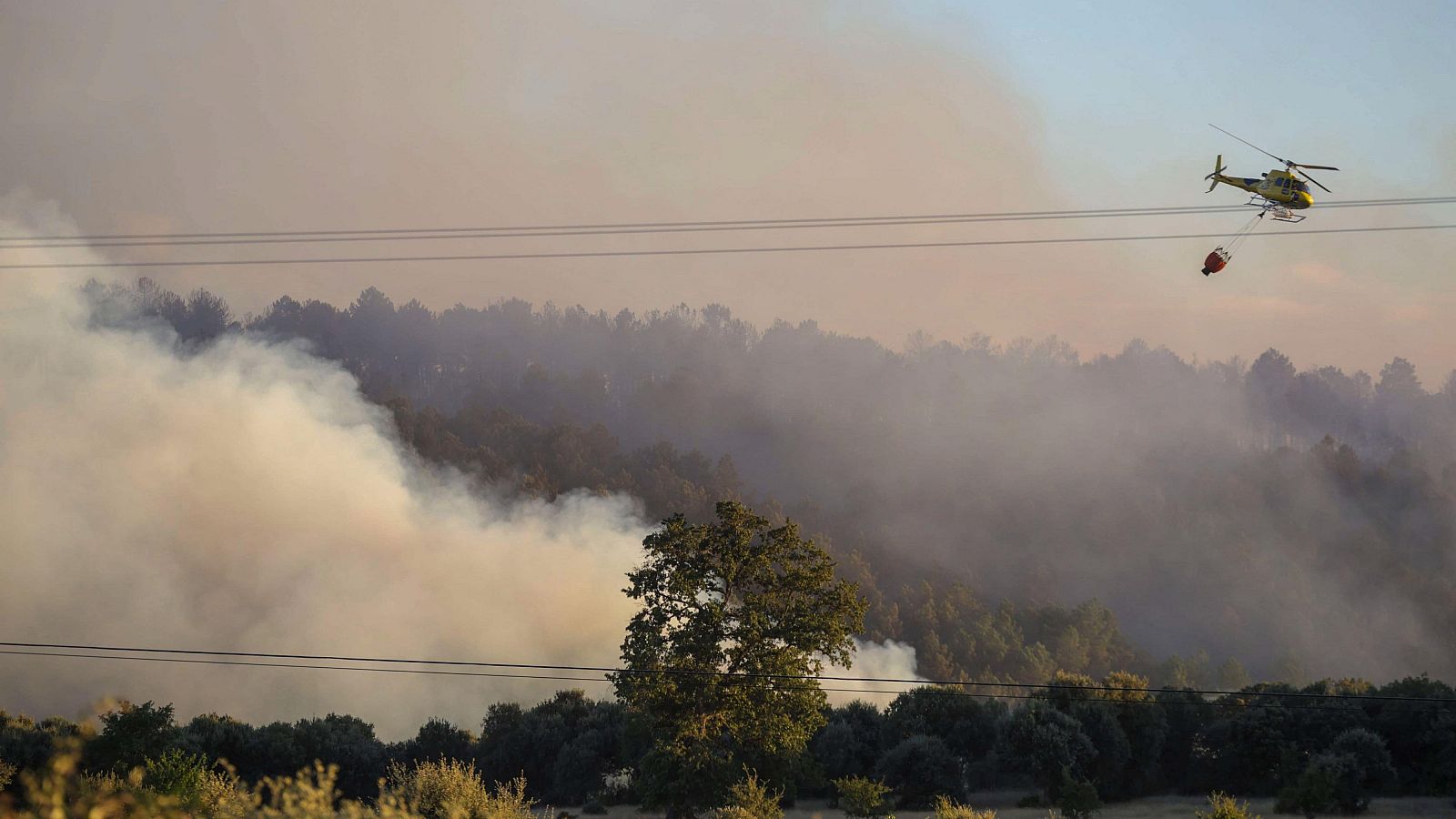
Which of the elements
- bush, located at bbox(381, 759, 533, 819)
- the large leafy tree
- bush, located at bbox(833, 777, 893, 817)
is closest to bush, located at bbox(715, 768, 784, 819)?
the large leafy tree

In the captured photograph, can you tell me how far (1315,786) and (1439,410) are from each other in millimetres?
169321

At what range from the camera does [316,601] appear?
134750 mm

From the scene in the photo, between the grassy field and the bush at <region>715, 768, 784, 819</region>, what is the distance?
6257 mm

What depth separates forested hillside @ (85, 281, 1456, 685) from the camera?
138875 millimetres

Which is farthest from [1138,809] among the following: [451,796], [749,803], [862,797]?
[451,796]

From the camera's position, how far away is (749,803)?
42.4 m

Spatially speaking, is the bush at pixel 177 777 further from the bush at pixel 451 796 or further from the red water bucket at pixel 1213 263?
the red water bucket at pixel 1213 263

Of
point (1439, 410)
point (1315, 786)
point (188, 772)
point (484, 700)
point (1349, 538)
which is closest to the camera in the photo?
point (188, 772)

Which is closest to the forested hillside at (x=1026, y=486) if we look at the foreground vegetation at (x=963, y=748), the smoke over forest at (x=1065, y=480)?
the smoke over forest at (x=1065, y=480)

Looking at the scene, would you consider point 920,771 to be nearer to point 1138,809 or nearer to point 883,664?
point 1138,809

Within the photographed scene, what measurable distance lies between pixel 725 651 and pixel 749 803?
6.18m

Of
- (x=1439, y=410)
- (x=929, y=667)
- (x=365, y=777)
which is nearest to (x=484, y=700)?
(x=929, y=667)

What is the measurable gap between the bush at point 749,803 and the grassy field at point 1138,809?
6257 mm

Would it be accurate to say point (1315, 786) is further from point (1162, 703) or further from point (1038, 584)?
point (1038, 584)
